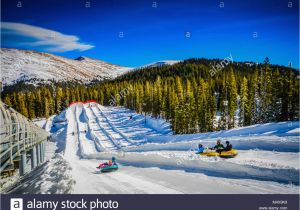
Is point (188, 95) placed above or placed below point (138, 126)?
above

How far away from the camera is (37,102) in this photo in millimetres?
102750

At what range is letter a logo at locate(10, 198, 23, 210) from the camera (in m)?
10.3

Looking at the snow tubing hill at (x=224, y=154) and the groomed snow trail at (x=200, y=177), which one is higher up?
the snow tubing hill at (x=224, y=154)

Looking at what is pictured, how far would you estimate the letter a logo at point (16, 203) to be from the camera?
10.3 m

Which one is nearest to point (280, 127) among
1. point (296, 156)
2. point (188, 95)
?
point (296, 156)

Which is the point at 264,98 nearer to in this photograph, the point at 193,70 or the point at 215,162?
the point at 215,162

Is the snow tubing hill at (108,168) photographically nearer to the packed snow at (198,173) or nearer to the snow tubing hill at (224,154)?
the packed snow at (198,173)

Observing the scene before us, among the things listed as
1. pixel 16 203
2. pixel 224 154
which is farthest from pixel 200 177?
pixel 16 203

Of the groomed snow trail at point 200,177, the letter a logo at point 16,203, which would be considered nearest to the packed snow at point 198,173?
the groomed snow trail at point 200,177

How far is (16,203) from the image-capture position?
34.0 feet

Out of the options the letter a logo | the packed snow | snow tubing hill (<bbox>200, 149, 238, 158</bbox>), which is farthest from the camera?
snow tubing hill (<bbox>200, 149, 238, 158</bbox>)

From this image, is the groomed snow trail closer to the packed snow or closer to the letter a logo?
the packed snow

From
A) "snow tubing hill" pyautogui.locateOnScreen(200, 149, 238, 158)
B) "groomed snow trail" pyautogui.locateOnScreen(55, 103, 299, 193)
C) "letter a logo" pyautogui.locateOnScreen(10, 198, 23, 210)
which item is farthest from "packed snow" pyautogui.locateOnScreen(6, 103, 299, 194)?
"letter a logo" pyautogui.locateOnScreen(10, 198, 23, 210)

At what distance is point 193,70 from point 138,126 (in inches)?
3869
